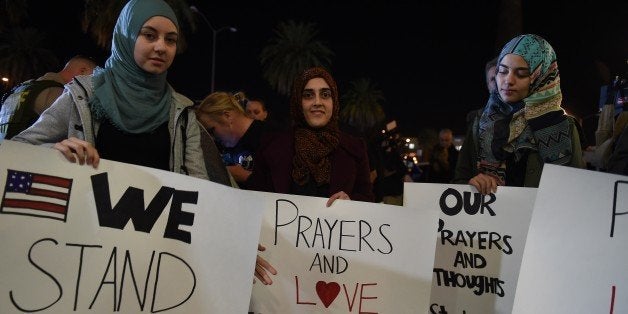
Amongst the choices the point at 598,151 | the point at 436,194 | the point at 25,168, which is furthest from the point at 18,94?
the point at 598,151

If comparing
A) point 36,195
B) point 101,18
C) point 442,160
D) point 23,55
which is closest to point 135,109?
point 36,195

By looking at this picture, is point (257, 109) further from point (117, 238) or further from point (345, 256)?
point (117, 238)

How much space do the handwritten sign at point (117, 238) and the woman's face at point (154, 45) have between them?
541 millimetres

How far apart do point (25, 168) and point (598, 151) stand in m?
3.80

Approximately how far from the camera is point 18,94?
3.47 meters

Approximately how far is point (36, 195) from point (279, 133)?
59.0 inches

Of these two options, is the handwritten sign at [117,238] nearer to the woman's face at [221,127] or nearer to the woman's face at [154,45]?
the woman's face at [154,45]

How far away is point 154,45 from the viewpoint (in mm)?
2373

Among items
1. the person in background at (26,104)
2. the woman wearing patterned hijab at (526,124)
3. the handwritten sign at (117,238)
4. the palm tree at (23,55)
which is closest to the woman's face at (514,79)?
the woman wearing patterned hijab at (526,124)

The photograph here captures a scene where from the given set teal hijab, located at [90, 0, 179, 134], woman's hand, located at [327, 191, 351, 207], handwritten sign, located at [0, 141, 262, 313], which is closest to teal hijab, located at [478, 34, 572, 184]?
woman's hand, located at [327, 191, 351, 207]

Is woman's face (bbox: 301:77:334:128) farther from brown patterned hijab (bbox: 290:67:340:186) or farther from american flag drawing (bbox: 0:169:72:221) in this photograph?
american flag drawing (bbox: 0:169:72:221)

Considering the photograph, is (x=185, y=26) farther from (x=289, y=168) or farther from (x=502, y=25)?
(x=289, y=168)

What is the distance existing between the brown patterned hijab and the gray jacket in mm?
631

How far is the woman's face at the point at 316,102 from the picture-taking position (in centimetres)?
302
